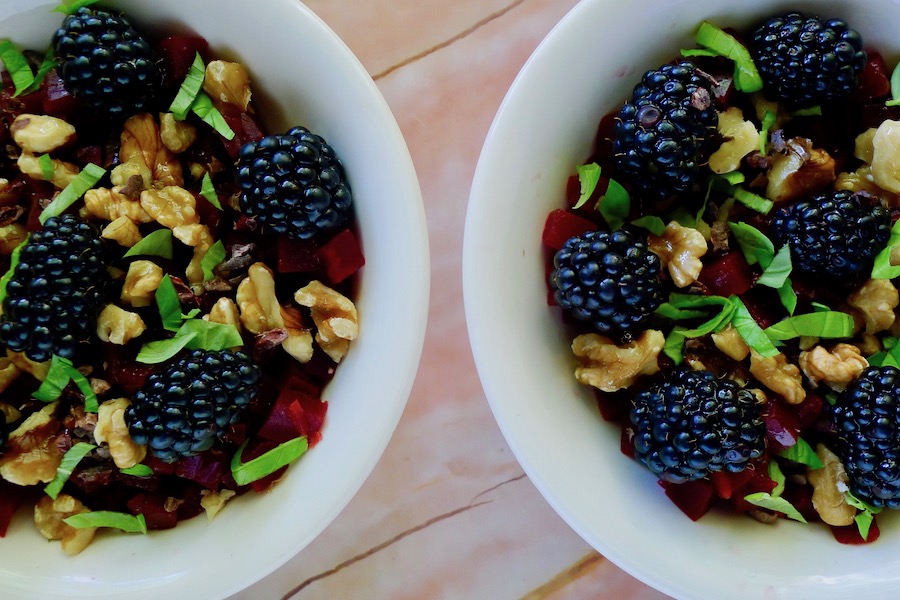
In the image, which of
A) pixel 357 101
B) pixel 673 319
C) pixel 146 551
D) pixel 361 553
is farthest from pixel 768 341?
pixel 146 551

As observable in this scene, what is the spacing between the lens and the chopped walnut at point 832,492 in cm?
114

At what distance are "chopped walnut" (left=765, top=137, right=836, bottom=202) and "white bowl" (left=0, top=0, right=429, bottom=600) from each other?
526mm

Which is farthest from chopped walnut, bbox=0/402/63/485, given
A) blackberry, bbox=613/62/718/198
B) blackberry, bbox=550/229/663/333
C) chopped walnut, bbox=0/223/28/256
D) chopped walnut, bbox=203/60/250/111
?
blackberry, bbox=613/62/718/198

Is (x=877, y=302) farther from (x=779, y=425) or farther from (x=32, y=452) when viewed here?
(x=32, y=452)

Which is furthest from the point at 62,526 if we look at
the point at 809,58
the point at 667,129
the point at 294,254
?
the point at 809,58

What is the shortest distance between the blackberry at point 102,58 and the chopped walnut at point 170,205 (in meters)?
0.13

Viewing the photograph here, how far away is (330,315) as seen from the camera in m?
1.15

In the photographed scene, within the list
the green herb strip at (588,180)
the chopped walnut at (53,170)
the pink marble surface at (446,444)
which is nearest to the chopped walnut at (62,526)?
the pink marble surface at (446,444)

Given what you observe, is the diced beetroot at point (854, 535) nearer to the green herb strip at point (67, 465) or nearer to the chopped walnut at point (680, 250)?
the chopped walnut at point (680, 250)

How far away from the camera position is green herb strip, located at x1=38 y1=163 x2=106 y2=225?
3.67ft

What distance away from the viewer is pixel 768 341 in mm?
1127

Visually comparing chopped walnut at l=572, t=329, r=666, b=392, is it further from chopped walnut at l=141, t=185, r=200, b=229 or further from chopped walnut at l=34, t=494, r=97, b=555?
chopped walnut at l=34, t=494, r=97, b=555

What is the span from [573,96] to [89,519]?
0.95 m

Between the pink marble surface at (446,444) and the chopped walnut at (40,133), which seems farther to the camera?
the pink marble surface at (446,444)
